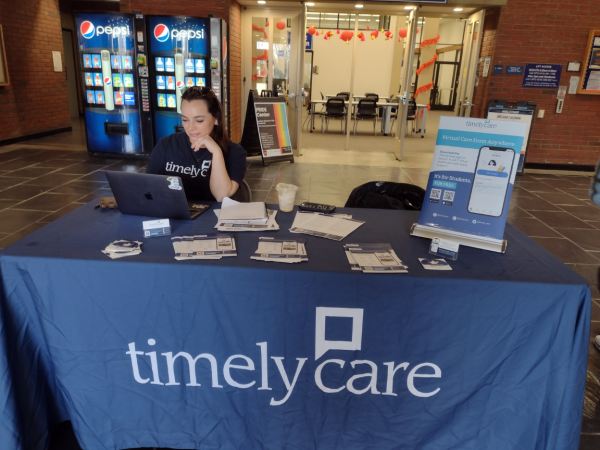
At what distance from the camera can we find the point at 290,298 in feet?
4.56

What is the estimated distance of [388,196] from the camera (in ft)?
8.10

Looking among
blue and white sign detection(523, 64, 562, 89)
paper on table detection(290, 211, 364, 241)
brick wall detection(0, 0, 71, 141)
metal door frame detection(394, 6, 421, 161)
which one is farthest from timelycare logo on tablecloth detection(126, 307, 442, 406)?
brick wall detection(0, 0, 71, 141)

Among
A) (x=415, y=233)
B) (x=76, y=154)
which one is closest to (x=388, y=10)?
(x=76, y=154)

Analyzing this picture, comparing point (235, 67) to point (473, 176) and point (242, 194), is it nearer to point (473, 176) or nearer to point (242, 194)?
point (242, 194)

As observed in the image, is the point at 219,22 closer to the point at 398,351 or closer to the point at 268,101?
the point at 268,101

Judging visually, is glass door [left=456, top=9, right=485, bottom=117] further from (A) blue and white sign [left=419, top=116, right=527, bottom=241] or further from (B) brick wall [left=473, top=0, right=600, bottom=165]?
(A) blue and white sign [left=419, top=116, right=527, bottom=241]

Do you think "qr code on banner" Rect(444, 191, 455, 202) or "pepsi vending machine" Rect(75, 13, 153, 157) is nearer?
"qr code on banner" Rect(444, 191, 455, 202)

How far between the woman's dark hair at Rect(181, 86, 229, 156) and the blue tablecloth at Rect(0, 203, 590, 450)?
0.95m

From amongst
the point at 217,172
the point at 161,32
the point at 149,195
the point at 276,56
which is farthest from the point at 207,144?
the point at 276,56

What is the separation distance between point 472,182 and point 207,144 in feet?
4.10

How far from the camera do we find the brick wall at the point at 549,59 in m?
6.34

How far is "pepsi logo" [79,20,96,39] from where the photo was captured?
614cm

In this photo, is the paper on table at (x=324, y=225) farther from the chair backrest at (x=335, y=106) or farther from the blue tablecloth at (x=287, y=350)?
the chair backrest at (x=335, y=106)

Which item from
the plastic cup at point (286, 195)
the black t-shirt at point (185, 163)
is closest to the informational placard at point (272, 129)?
the black t-shirt at point (185, 163)
